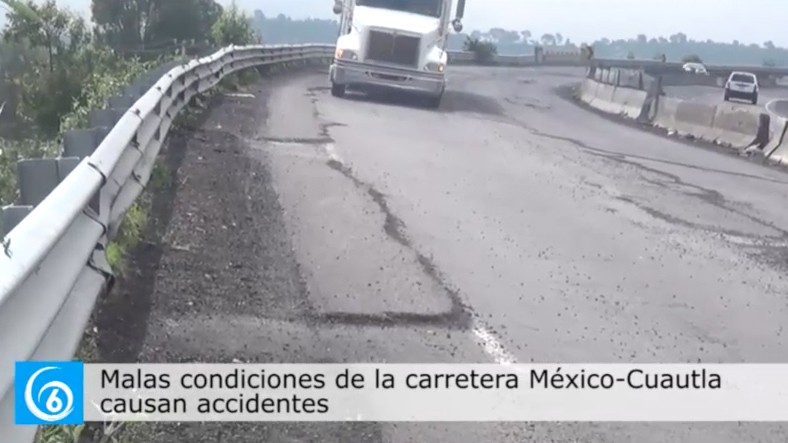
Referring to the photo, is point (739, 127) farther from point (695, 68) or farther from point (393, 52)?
point (695, 68)

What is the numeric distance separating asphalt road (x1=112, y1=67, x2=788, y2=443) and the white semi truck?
35.0 ft

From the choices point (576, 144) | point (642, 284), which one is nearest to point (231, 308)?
point (642, 284)

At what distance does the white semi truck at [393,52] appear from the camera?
25.2 m

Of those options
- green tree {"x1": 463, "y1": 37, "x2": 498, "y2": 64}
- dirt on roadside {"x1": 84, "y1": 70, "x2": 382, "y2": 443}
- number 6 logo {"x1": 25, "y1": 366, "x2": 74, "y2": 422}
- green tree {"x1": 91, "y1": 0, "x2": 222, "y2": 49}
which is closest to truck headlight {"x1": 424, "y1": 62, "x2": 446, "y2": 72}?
dirt on roadside {"x1": 84, "y1": 70, "x2": 382, "y2": 443}

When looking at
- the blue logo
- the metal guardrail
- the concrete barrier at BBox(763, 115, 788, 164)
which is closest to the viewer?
the metal guardrail

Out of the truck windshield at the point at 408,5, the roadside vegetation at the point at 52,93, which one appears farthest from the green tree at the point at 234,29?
the truck windshield at the point at 408,5

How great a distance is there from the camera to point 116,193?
6.30 m

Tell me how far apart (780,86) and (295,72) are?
44.7 m

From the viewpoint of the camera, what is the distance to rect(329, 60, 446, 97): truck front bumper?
82.3 feet

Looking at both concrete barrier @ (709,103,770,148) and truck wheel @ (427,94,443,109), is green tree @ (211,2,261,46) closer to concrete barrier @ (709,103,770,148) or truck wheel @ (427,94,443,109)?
truck wheel @ (427,94,443,109)

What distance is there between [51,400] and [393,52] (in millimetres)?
22041

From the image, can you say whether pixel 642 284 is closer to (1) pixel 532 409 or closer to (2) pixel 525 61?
(1) pixel 532 409

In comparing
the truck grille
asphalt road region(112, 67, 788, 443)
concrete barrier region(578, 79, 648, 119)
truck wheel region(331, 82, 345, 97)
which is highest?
asphalt road region(112, 67, 788, 443)
